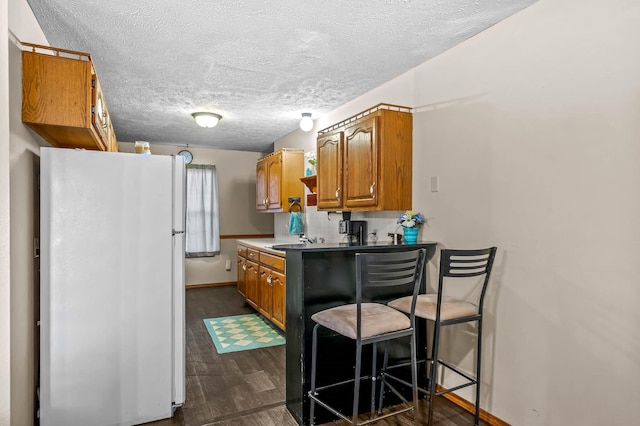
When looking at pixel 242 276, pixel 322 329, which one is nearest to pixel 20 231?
pixel 322 329

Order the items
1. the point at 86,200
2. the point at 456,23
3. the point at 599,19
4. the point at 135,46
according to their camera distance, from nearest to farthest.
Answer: the point at 599,19
the point at 86,200
the point at 456,23
the point at 135,46

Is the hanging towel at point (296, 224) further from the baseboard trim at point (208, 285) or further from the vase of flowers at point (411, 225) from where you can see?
the baseboard trim at point (208, 285)

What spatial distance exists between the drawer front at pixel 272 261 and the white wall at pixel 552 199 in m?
1.75

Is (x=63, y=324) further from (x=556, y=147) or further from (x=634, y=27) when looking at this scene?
(x=634, y=27)

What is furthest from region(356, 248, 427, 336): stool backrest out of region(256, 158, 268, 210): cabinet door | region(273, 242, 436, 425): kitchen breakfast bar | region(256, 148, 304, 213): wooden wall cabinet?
region(256, 158, 268, 210): cabinet door

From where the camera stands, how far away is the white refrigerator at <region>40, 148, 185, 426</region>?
6.80 ft

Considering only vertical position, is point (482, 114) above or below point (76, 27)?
below

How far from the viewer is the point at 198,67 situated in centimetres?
297

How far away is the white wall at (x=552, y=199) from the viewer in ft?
5.63

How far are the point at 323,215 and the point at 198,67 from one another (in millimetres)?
2164

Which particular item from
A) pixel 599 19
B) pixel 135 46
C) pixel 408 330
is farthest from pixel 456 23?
pixel 135 46

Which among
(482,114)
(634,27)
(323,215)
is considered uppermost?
(634,27)

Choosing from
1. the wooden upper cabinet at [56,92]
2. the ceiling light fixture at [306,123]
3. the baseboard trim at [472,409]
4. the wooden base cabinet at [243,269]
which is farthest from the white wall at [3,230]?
the wooden base cabinet at [243,269]

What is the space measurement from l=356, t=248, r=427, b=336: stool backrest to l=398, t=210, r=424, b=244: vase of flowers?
866 mm
